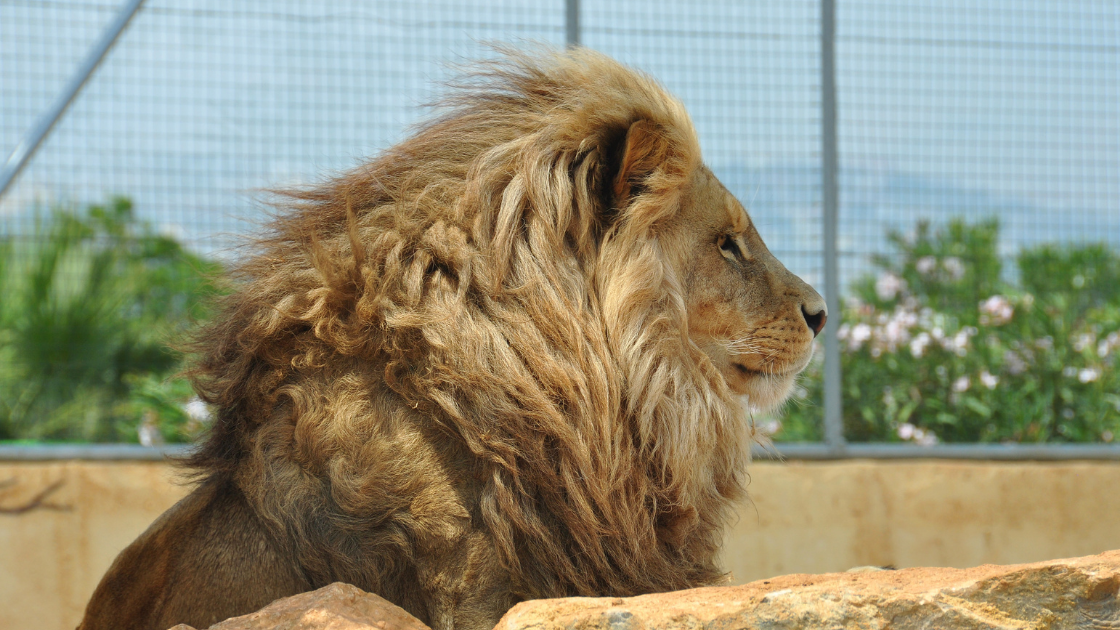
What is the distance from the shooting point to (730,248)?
2.60m

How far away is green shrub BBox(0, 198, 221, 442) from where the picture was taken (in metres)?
5.64

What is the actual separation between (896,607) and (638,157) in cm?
130

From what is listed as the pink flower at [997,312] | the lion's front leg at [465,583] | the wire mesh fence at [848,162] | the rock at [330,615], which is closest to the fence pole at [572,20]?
the wire mesh fence at [848,162]

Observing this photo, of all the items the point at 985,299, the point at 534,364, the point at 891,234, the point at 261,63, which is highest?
the point at 261,63

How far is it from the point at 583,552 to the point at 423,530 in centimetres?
37

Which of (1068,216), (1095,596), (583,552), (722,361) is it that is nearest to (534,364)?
(583,552)

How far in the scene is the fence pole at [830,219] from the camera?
15.7ft

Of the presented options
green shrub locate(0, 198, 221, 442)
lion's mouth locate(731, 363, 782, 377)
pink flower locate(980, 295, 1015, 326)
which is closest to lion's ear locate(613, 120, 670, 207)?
lion's mouth locate(731, 363, 782, 377)

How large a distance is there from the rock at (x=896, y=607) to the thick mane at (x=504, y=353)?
1.55ft

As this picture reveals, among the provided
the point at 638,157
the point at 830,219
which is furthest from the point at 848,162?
the point at 638,157

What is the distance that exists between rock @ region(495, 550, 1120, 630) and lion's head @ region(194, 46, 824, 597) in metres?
0.47

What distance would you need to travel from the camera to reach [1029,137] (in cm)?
564

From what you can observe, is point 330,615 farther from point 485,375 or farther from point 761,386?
point 761,386

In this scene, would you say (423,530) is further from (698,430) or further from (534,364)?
(698,430)
